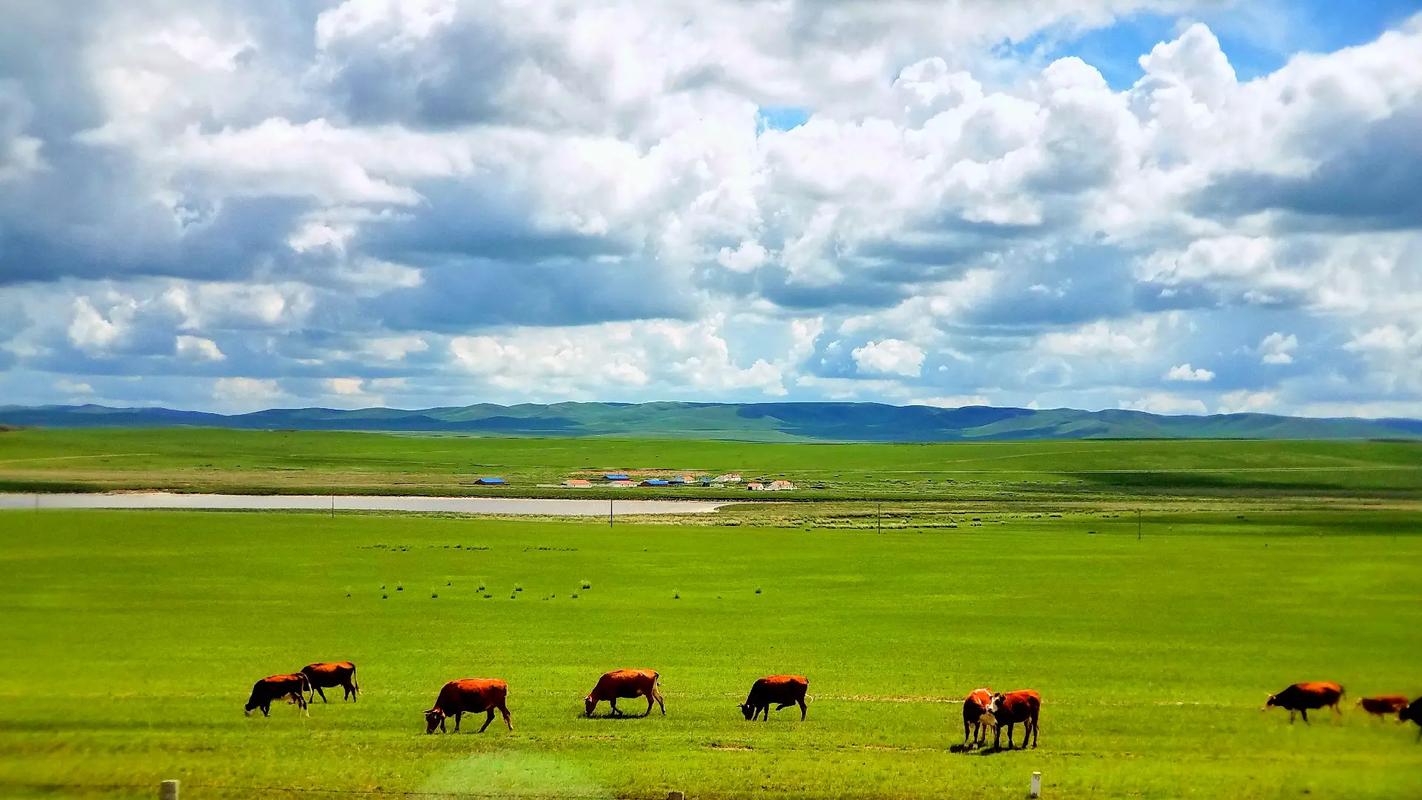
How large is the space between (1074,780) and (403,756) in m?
13.5

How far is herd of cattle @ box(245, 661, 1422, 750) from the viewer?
2558cm

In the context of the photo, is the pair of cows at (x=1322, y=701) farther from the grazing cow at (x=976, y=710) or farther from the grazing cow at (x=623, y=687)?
the grazing cow at (x=623, y=687)

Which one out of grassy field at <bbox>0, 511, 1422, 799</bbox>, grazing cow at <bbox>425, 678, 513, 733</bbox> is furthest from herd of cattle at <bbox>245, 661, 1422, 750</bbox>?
grassy field at <bbox>0, 511, 1422, 799</bbox>

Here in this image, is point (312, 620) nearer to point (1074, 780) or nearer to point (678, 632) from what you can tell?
point (678, 632)

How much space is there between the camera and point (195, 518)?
101062mm

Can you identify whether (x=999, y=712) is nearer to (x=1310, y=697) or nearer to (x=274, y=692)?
(x=1310, y=697)

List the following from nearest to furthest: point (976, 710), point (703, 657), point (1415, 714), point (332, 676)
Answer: point (976, 710) < point (1415, 714) < point (332, 676) < point (703, 657)

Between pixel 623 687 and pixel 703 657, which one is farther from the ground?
pixel 623 687

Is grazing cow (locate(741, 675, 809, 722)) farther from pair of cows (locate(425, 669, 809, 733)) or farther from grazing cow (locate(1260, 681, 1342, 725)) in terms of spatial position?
grazing cow (locate(1260, 681, 1342, 725))

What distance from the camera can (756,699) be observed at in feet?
93.4

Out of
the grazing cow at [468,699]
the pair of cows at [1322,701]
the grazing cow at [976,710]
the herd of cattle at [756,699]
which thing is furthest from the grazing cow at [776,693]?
the pair of cows at [1322,701]

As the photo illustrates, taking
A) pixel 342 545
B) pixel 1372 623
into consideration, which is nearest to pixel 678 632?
pixel 1372 623

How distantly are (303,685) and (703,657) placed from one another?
1383 cm

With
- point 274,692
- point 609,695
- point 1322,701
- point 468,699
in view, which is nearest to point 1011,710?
point 1322,701
